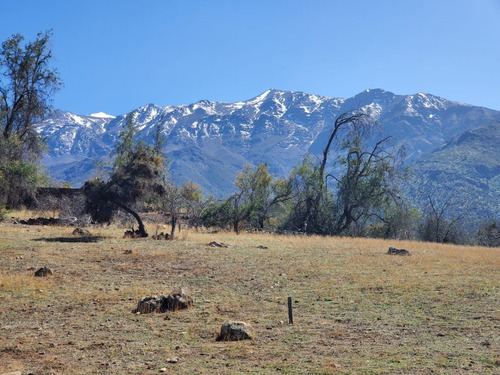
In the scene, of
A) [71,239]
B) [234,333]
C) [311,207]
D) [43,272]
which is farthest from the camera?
[311,207]

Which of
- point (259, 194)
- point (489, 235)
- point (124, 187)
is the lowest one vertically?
point (489, 235)

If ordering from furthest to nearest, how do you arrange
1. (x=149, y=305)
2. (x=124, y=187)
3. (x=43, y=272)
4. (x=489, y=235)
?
(x=489, y=235), (x=124, y=187), (x=43, y=272), (x=149, y=305)

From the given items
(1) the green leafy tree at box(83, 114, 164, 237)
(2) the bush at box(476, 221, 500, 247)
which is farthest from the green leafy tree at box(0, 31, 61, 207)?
(2) the bush at box(476, 221, 500, 247)

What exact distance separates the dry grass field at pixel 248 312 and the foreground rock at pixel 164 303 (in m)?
0.39

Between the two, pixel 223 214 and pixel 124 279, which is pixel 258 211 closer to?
pixel 223 214

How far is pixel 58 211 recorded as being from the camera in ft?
121

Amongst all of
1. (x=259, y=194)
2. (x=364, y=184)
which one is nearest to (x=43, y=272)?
(x=364, y=184)

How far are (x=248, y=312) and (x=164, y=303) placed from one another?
85.2 inches

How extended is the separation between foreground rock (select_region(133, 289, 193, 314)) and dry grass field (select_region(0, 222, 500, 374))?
0.39 m

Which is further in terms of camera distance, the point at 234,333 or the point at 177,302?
the point at 177,302

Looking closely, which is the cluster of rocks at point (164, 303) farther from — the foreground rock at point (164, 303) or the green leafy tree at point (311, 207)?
the green leafy tree at point (311, 207)

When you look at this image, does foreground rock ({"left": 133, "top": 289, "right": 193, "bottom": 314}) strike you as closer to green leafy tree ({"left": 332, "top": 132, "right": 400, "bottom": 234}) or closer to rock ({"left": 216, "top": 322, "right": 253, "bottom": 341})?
rock ({"left": 216, "top": 322, "right": 253, "bottom": 341})

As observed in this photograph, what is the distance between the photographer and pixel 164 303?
12.4m

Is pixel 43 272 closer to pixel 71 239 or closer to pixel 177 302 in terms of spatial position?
pixel 177 302
